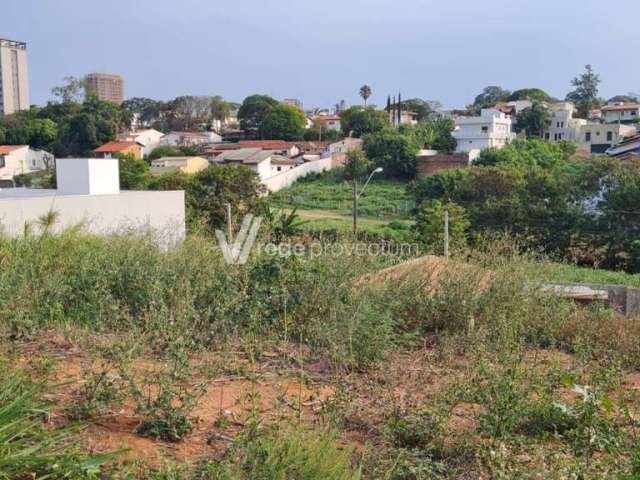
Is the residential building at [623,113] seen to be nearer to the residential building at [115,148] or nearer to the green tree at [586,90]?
the green tree at [586,90]

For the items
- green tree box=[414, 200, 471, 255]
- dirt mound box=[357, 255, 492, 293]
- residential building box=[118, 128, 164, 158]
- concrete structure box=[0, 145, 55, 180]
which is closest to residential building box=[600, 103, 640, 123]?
residential building box=[118, 128, 164, 158]

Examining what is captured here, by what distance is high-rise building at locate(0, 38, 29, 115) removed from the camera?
83500mm

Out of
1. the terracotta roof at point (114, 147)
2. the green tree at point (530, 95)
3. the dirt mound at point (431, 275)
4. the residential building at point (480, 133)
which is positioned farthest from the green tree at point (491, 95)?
the dirt mound at point (431, 275)

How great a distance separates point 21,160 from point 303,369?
52.3m

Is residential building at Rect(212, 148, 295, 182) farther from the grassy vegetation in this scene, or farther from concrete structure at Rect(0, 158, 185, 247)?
concrete structure at Rect(0, 158, 185, 247)

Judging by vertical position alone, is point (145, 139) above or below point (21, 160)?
above

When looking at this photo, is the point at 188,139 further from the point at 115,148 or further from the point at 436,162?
the point at 436,162

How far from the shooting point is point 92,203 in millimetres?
12266

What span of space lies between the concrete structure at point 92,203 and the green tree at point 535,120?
154 feet

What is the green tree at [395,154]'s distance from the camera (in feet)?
136

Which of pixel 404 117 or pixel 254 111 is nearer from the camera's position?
pixel 254 111

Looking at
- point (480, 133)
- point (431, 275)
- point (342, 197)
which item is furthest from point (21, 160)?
point (431, 275)

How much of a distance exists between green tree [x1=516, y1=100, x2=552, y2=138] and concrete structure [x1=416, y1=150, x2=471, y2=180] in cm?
1684

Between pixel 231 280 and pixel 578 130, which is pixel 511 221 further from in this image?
pixel 578 130
